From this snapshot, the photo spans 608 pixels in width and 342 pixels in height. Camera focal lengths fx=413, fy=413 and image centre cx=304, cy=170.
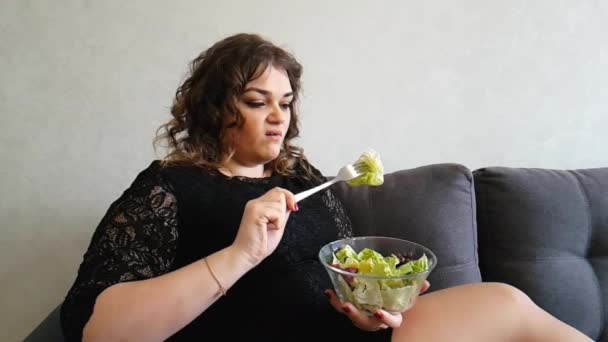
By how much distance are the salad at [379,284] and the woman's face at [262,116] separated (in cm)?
34

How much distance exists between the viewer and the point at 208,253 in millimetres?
902

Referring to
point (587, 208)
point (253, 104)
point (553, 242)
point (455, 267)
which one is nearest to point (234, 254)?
point (253, 104)

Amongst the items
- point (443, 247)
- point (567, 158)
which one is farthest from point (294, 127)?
point (567, 158)

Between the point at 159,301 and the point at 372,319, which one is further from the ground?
the point at 159,301

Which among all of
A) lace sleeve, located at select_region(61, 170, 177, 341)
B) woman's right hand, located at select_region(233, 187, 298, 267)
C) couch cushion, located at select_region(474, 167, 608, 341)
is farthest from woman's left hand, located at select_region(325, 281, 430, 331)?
couch cushion, located at select_region(474, 167, 608, 341)

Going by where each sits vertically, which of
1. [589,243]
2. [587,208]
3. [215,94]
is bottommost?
[589,243]

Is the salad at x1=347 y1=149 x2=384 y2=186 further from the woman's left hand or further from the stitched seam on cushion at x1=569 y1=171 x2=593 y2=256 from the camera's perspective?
the stitched seam on cushion at x1=569 y1=171 x2=593 y2=256

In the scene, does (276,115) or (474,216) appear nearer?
(276,115)

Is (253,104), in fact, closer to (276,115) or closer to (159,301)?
(276,115)

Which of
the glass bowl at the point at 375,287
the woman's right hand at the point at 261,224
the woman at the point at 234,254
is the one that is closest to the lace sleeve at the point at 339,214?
the woman at the point at 234,254

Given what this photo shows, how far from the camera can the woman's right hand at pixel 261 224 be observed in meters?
0.73

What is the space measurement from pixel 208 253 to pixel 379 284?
1.26 ft

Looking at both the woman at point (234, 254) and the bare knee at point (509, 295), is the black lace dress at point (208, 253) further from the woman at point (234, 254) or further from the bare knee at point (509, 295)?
the bare knee at point (509, 295)

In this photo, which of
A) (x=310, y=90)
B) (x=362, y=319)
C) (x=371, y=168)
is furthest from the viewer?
(x=310, y=90)
